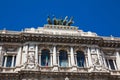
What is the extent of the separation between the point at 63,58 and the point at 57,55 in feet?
2.82

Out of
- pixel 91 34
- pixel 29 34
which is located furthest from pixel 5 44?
pixel 91 34

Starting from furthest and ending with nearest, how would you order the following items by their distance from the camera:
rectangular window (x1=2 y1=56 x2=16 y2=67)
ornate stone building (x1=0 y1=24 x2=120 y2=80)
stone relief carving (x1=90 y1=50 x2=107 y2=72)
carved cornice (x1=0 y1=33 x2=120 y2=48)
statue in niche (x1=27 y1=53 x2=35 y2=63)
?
carved cornice (x1=0 y1=33 x2=120 y2=48) < rectangular window (x1=2 y1=56 x2=16 y2=67) < stone relief carving (x1=90 y1=50 x2=107 y2=72) < statue in niche (x1=27 y1=53 x2=35 y2=63) < ornate stone building (x1=0 y1=24 x2=120 y2=80)

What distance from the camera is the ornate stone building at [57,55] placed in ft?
74.5

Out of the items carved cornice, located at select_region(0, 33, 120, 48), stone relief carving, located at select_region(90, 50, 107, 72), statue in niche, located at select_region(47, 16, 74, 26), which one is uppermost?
statue in niche, located at select_region(47, 16, 74, 26)

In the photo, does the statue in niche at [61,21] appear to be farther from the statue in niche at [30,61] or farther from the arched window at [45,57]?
the statue in niche at [30,61]

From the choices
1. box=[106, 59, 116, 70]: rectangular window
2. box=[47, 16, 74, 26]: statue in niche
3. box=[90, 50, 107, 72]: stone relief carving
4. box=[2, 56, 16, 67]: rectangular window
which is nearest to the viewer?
box=[90, 50, 107, 72]: stone relief carving

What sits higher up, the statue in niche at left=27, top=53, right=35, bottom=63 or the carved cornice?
the carved cornice

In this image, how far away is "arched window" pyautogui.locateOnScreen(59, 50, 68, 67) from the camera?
24681mm

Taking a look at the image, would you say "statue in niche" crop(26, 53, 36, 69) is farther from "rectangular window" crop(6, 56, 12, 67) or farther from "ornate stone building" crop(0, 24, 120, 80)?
"rectangular window" crop(6, 56, 12, 67)

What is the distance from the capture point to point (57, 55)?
985 inches

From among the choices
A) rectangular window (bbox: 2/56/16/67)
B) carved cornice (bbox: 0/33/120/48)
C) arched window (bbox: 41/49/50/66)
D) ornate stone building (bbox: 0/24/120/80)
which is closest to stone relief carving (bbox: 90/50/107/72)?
ornate stone building (bbox: 0/24/120/80)

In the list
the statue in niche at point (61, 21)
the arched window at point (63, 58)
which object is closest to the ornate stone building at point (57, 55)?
the arched window at point (63, 58)

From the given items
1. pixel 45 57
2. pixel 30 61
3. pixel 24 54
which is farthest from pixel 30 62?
pixel 45 57

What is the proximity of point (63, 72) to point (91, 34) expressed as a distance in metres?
7.90
